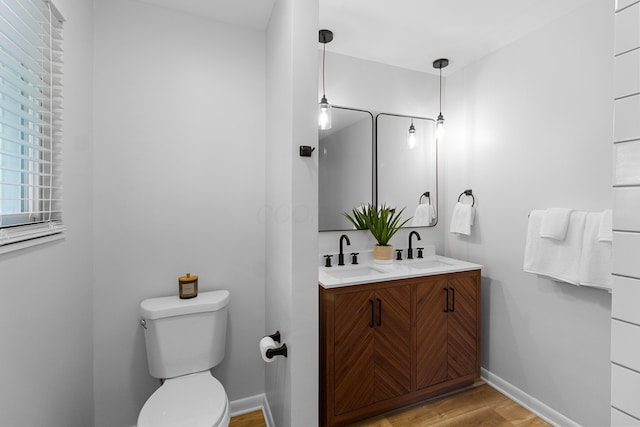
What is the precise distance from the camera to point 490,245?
2227 millimetres

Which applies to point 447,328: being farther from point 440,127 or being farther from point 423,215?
point 440,127

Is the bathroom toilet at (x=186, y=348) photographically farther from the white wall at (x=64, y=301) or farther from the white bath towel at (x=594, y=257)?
Result: the white bath towel at (x=594, y=257)

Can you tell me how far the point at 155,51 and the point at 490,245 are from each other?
2601 millimetres

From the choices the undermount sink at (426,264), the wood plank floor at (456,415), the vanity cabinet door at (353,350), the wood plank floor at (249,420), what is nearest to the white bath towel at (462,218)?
the undermount sink at (426,264)

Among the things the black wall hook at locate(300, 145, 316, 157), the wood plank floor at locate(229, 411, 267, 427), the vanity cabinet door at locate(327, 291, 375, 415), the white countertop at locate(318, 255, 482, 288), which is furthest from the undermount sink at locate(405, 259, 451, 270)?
the wood plank floor at locate(229, 411, 267, 427)

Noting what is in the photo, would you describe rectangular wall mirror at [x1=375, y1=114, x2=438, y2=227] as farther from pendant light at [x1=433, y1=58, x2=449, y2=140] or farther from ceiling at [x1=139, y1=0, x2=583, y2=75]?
ceiling at [x1=139, y1=0, x2=583, y2=75]

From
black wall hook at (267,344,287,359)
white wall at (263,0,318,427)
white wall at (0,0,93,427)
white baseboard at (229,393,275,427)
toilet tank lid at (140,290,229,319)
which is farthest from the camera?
white baseboard at (229,393,275,427)

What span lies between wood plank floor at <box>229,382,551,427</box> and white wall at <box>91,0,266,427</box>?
71 centimetres

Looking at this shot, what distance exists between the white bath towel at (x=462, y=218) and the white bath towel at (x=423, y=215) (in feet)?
0.58

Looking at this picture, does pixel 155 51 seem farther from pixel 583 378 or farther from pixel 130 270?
pixel 583 378

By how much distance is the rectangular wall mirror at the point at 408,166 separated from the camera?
238 cm

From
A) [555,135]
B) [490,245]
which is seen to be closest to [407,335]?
[490,245]

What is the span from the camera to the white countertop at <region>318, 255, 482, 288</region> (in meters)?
1.73

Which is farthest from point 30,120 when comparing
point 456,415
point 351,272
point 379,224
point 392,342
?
point 456,415
